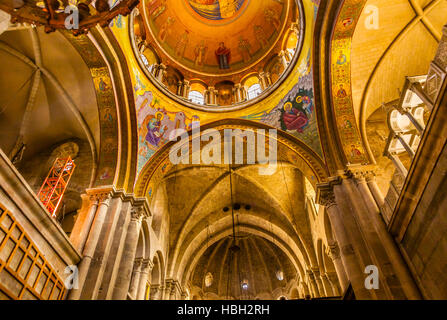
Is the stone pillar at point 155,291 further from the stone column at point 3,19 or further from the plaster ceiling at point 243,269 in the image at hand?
the stone column at point 3,19

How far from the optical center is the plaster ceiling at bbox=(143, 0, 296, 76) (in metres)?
14.2

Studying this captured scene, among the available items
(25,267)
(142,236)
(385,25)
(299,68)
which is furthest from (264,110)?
(25,267)

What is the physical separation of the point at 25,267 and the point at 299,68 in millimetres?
10823

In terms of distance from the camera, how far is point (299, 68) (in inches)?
434

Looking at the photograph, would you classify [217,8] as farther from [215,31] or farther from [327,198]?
[327,198]

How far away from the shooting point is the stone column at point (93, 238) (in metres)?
7.07

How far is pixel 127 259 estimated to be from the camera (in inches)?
324

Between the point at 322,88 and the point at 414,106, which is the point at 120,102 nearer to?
the point at 322,88

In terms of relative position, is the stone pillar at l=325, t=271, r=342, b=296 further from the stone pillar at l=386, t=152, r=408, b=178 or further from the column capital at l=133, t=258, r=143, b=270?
the column capital at l=133, t=258, r=143, b=270

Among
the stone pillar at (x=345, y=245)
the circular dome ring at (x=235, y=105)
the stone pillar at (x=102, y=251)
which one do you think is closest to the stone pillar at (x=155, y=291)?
the stone pillar at (x=102, y=251)

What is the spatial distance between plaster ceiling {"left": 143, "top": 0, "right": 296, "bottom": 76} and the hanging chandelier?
8.95 metres

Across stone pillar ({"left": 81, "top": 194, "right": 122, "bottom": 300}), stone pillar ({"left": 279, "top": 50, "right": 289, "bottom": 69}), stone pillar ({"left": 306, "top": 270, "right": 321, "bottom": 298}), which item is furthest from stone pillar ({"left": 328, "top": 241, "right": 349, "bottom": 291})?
stone pillar ({"left": 279, "top": 50, "right": 289, "bottom": 69})

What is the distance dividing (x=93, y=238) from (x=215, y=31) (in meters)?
12.8

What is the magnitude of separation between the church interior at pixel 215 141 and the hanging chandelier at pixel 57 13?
0.09ft
